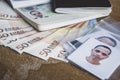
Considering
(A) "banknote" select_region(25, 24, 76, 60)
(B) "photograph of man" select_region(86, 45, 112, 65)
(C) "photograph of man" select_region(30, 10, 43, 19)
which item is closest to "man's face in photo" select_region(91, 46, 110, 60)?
(B) "photograph of man" select_region(86, 45, 112, 65)

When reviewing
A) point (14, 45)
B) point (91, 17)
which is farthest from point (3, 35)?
point (91, 17)

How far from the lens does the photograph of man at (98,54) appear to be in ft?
2.28

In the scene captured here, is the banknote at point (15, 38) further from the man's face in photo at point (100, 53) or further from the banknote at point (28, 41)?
the man's face in photo at point (100, 53)

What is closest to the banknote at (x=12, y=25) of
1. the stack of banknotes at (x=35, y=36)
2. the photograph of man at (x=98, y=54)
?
the stack of banknotes at (x=35, y=36)

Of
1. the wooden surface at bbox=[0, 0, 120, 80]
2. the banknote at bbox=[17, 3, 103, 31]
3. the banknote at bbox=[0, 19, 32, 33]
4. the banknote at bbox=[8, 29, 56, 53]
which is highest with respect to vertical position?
the banknote at bbox=[17, 3, 103, 31]

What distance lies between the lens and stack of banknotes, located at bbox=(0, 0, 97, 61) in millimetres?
721

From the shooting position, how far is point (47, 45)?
2.44ft

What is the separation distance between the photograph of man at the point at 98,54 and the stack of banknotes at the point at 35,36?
0.27ft

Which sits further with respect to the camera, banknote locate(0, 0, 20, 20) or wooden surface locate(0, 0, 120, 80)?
banknote locate(0, 0, 20, 20)

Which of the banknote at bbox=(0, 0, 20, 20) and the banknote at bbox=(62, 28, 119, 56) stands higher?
the banknote at bbox=(0, 0, 20, 20)

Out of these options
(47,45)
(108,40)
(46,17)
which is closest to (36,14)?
(46,17)

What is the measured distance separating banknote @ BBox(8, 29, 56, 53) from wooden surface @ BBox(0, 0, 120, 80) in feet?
0.06

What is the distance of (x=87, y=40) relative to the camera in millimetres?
764

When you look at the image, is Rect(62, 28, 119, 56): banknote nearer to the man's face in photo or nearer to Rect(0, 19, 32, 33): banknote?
the man's face in photo
